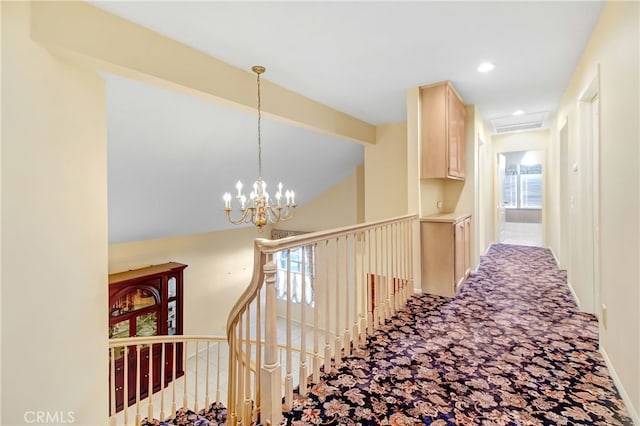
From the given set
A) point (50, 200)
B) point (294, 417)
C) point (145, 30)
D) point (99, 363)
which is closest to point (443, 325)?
point (294, 417)

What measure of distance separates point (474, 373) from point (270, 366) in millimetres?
1388

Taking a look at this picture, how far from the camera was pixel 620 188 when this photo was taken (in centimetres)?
182

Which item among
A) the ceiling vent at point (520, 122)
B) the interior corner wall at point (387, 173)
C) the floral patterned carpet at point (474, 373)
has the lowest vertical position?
the floral patterned carpet at point (474, 373)

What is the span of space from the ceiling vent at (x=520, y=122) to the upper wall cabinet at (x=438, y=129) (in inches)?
86.0

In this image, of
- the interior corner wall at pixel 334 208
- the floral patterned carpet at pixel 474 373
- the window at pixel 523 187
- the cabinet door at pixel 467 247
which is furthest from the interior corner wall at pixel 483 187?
the window at pixel 523 187

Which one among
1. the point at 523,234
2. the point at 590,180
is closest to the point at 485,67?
the point at 590,180

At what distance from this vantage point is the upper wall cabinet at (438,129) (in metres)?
3.54

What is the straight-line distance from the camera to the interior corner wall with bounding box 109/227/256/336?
18.0 ft

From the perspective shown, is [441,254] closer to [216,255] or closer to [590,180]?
[590,180]

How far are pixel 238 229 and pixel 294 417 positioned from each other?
5.76 meters

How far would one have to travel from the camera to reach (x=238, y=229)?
7156mm

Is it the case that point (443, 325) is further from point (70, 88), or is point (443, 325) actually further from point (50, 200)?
point (70, 88)

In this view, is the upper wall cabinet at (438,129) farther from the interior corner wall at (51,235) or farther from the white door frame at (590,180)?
the interior corner wall at (51,235)

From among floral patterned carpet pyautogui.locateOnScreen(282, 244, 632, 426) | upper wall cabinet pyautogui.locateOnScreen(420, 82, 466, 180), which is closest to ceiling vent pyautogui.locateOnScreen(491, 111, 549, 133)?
upper wall cabinet pyautogui.locateOnScreen(420, 82, 466, 180)
